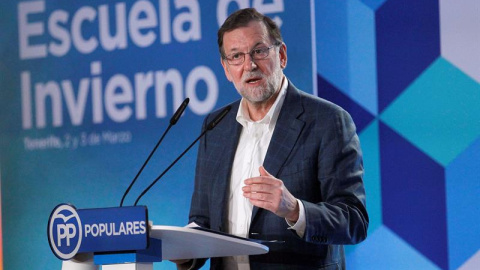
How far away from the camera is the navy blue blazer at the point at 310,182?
269 cm

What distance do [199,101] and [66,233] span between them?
2.42 m

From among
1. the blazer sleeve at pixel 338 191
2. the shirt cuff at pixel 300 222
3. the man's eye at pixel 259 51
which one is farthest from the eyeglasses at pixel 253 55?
the shirt cuff at pixel 300 222

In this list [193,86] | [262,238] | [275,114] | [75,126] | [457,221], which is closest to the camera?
[262,238]

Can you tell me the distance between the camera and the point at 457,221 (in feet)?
12.5

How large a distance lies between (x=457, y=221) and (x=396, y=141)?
518mm

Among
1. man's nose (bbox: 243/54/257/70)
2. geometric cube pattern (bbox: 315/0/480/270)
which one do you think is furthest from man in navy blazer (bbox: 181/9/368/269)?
geometric cube pattern (bbox: 315/0/480/270)

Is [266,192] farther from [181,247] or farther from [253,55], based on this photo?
[253,55]

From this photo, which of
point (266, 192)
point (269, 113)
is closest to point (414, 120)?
point (269, 113)

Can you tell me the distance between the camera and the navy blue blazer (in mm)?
2691

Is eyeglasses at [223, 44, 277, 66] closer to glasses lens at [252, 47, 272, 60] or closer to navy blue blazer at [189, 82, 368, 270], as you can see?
glasses lens at [252, 47, 272, 60]

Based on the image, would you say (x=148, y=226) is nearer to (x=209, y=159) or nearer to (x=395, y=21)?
(x=209, y=159)

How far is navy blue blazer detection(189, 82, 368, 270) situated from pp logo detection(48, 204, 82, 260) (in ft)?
2.72

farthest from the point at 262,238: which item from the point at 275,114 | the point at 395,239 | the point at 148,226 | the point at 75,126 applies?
the point at 75,126

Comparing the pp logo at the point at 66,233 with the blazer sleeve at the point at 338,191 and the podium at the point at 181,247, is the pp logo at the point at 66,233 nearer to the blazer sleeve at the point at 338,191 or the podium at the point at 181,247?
the podium at the point at 181,247
